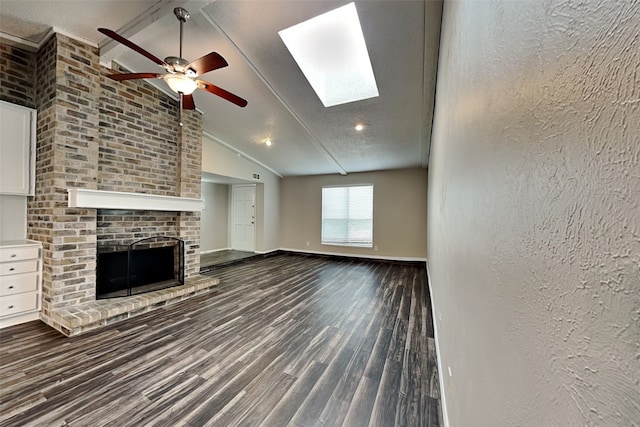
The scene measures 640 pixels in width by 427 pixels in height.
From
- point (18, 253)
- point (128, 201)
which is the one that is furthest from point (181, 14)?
point (18, 253)

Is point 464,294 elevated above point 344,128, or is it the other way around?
point 344,128

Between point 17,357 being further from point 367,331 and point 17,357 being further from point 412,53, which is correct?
point 412,53

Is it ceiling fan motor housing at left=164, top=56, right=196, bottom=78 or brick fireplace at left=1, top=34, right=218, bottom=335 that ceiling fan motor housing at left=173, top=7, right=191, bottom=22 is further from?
brick fireplace at left=1, top=34, right=218, bottom=335

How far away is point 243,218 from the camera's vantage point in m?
7.08

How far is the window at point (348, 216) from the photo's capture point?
21.5 ft

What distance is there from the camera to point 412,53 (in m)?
2.47

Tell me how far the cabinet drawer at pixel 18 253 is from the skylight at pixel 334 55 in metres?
3.50

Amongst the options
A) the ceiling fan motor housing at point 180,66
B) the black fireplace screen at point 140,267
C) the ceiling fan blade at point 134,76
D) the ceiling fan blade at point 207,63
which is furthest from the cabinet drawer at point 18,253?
the ceiling fan blade at point 207,63

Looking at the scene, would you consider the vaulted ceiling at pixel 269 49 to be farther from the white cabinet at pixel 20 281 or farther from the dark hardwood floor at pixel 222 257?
the dark hardwood floor at pixel 222 257

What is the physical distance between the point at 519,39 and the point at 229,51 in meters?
3.12

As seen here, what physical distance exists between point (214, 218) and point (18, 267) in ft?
14.2

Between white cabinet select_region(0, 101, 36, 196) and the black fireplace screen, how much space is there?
102cm

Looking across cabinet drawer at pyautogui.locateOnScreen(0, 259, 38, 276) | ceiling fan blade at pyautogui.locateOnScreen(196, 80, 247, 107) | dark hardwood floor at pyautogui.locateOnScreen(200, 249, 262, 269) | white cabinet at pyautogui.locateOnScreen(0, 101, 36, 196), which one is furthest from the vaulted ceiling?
dark hardwood floor at pyautogui.locateOnScreen(200, 249, 262, 269)

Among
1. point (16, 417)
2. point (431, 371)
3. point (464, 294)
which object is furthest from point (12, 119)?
point (431, 371)
